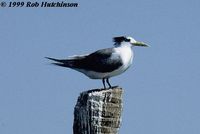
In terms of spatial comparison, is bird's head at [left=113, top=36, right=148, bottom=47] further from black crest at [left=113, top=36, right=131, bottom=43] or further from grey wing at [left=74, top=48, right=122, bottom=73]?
grey wing at [left=74, top=48, right=122, bottom=73]

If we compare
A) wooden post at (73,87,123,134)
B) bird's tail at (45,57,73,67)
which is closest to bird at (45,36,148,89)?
bird's tail at (45,57,73,67)

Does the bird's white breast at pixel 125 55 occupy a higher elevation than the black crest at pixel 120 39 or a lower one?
lower

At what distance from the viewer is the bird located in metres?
11.4

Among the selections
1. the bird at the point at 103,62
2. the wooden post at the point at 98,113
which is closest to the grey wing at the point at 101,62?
the bird at the point at 103,62

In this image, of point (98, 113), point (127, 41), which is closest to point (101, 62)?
point (127, 41)

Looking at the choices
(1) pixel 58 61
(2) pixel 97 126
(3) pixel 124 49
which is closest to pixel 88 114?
(2) pixel 97 126

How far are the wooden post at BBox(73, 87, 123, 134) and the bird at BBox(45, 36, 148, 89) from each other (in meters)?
3.42

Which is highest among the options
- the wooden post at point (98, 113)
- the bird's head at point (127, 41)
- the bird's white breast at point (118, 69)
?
the bird's head at point (127, 41)

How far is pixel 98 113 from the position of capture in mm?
7656

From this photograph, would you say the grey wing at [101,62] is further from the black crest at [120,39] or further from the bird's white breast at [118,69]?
the black crest at [120,39]

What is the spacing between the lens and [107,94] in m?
7.94

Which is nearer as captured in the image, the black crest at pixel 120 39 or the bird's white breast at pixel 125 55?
the bird's white breast at pixel 125 55

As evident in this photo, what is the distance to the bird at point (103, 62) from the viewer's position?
11.4 meters

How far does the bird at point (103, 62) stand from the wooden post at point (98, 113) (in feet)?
11.2
